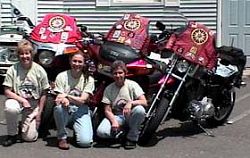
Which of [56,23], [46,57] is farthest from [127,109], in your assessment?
[56,23]

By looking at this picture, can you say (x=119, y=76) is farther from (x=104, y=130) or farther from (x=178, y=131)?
(x=178, y=131)

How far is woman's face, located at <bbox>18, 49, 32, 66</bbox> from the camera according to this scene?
23.1ft

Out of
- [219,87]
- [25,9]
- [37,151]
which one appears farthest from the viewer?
[25,9]

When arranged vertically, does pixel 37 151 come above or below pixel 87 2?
below

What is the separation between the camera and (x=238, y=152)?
6836 mm

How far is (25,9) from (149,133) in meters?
8.76

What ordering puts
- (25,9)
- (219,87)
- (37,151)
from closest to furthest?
(37,151) < (219,87) < (25,9)

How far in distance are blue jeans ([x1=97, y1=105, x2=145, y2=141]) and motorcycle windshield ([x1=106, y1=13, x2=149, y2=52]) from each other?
3.20 ft

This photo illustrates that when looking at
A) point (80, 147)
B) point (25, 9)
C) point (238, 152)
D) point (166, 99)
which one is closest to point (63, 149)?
point (80, 147)

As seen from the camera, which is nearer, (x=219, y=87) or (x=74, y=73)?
(x=74, y=73)

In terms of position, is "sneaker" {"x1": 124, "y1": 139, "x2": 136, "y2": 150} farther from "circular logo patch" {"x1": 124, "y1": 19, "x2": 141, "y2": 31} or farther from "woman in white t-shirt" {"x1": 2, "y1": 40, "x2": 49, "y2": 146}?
"circular logo patch" {"x1": 124, "y1": 19, "x2": 141, "y2": 31}

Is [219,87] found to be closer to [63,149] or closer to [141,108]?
[141,108]

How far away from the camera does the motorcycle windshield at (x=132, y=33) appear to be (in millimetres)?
7580

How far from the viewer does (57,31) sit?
26.6 feet
